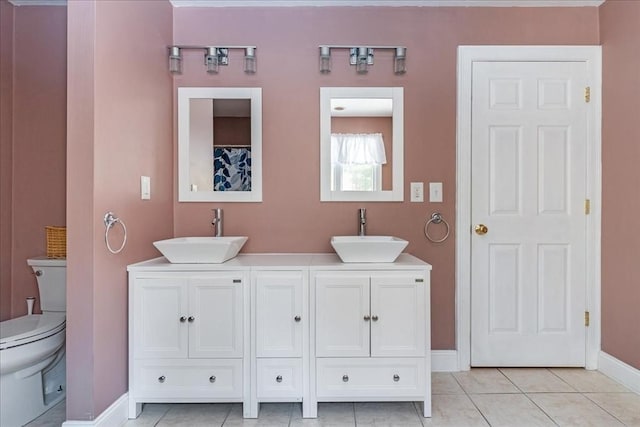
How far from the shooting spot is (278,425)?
1.88m

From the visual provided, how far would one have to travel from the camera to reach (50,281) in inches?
85.1

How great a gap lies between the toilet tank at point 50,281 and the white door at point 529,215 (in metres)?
2.40

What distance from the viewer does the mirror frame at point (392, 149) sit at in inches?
98.1

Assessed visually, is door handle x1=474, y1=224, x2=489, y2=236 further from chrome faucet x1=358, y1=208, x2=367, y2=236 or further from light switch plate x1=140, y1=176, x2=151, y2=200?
light switch plate x1=140, y1=176, x2=151, y2=200

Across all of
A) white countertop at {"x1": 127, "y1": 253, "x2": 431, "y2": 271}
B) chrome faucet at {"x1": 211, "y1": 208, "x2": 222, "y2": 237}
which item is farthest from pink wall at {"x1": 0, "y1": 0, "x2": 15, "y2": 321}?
chrome faucet at {"x1": 211, "y1": 208, "x2": 222, "y2": 237}

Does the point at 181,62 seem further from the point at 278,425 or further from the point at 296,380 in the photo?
the point at 278,425

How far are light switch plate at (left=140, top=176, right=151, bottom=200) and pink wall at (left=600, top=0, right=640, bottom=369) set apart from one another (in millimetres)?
2703

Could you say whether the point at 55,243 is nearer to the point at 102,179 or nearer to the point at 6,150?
the point at 6,150

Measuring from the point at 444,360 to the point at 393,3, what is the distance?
227cm

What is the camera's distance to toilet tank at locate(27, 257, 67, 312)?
215 centimetres

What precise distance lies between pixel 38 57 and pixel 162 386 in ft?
6.72

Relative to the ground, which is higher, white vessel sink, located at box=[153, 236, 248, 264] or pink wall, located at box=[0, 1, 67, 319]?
pink wall, located at box=[0, 1, 67, 319]

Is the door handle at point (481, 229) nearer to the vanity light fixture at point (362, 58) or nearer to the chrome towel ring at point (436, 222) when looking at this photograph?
the chrome towel ring at point (436, 222)

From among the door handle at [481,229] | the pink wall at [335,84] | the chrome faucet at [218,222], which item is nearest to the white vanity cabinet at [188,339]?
the chrome faucet at [218,222]
